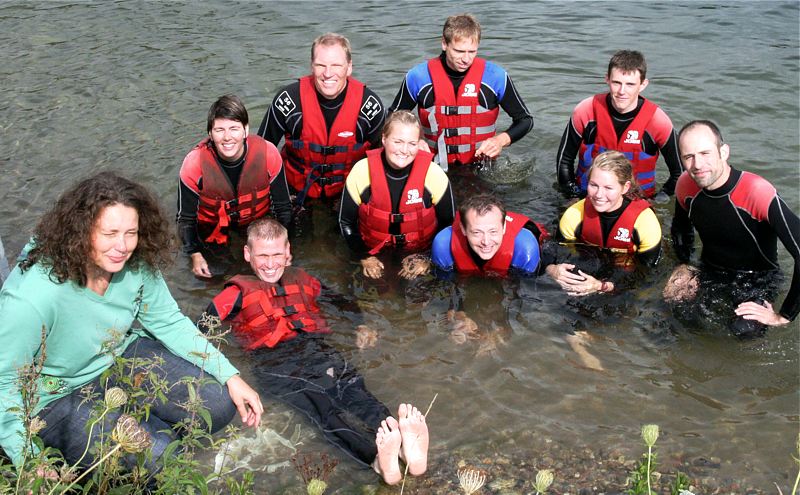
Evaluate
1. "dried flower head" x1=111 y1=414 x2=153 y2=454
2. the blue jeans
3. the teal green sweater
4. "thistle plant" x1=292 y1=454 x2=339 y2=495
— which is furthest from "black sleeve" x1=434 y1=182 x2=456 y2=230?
"dried flower head" x1=111 y1=414 x2=153 y2=454

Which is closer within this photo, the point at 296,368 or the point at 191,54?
the point at 296,368

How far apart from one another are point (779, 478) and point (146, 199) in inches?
136

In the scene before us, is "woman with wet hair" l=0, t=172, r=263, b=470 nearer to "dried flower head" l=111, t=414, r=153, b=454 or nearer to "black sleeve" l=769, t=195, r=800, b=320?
"dried flower head" l=111, t=414, r=153, b=454

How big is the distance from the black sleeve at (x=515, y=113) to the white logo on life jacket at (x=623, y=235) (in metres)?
1.79

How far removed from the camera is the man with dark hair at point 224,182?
5.62 metres

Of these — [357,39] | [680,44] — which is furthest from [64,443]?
[680,44]

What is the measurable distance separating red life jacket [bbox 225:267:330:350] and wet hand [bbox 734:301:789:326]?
2698 mm

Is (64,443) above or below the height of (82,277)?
below

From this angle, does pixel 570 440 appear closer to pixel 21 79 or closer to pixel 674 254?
pixel 674 254

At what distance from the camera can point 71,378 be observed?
3.49 metres

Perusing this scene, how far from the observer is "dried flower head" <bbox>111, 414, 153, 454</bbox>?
86.1 inches

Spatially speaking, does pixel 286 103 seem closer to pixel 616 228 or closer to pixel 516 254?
pixel 516 254

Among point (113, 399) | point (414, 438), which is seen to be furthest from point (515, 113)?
point (113, 399)

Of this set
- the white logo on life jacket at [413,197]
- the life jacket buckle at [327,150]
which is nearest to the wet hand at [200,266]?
the life jacket buckle at [327,150]
